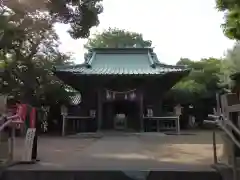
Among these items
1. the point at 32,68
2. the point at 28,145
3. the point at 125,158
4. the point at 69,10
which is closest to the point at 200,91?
the point at 32,68

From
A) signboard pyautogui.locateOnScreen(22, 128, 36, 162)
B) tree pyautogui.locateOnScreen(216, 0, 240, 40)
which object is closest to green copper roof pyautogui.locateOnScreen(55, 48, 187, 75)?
tree pyautogui.locateOnScreen(216, 0, 240, 40)

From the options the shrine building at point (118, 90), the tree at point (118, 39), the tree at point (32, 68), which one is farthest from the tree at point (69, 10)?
the tree at point (118, 39)

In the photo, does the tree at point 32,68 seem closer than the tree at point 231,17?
No

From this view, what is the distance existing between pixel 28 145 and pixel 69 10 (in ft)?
20.5

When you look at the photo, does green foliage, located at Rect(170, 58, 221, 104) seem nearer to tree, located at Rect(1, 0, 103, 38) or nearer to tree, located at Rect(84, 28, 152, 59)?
tree, located at Rect(1, 0, 103, 38)

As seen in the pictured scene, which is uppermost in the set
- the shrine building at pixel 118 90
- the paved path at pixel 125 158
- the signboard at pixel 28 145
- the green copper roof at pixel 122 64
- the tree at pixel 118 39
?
the tree at pixel 118 39

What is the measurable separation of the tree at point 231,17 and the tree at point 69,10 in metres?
4.77

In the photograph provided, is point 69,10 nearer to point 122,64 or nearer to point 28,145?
point 28,145

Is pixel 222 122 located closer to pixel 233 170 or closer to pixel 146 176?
pixel 233 170

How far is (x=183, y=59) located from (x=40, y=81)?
678 inches

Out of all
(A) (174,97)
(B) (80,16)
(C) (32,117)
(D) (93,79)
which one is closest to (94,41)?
(A) (174,97)

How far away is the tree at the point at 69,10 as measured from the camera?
9.79 m

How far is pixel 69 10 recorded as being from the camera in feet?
37.9

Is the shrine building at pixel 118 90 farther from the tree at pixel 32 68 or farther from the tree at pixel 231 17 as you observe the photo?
the tree at pixel 231 17
